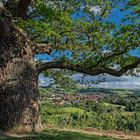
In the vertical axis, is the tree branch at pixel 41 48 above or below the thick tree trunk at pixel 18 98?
above

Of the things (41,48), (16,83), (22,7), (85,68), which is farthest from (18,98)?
(85,68)

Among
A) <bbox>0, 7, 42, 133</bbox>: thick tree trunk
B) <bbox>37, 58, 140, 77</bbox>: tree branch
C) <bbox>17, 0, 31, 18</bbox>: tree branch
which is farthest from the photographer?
<bbox>37, 58, 140, 77</bbox>: tree branch

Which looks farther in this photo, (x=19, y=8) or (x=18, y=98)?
(x=19, y=8)

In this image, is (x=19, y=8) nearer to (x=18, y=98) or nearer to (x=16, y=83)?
(x=16, y=83)

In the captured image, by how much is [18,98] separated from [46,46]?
466 centimetres

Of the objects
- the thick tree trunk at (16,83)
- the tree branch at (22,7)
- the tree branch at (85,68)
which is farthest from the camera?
the tree branch at (85,68)

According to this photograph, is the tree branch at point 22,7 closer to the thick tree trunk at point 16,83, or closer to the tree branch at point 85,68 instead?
the thick tree trunk at point 16,83

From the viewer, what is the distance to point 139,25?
853 inches

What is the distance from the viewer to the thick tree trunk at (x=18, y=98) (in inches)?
728

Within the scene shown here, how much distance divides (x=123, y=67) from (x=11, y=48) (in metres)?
6.86

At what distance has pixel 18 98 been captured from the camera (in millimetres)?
18594

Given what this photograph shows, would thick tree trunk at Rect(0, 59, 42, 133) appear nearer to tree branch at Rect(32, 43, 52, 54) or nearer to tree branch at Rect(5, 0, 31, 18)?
tree branch at Rect(32, 43, 52, 54)

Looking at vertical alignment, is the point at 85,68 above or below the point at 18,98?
above

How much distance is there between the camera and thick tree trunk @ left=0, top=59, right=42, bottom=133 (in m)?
18.5
